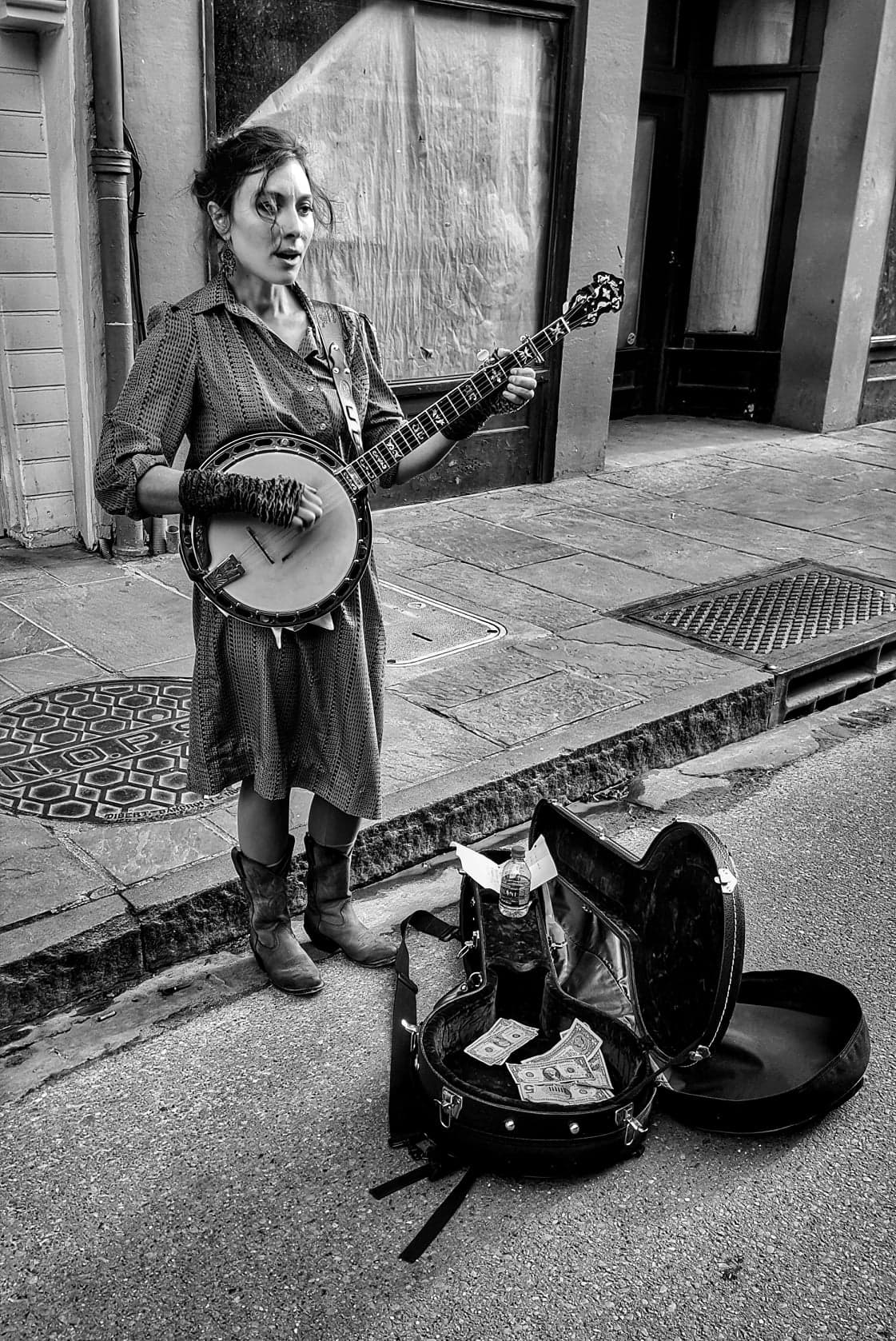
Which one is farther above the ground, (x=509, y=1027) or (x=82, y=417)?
(x=82, y=417)

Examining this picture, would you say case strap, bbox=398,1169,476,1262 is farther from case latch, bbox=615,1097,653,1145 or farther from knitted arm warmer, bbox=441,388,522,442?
knitted arm warmer, bbox=441,388,522,442

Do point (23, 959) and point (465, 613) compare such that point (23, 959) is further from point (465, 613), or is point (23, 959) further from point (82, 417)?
point (82, 417)

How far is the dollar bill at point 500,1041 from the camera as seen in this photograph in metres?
2.73

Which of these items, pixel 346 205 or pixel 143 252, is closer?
pixel 143 252

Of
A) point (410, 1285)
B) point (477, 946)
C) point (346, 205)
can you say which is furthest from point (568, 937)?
point (346, 205)

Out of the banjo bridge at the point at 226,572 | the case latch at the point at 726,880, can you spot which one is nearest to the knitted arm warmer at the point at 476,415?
the banjo bridge at the point at 226,572

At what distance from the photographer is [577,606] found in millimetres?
5871

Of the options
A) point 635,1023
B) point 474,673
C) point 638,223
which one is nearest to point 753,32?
point 638,223

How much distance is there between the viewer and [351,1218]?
8.05 feet

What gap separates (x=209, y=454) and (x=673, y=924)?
1.51 meters

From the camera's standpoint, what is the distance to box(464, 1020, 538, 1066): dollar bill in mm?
2730

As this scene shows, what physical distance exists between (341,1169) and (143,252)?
469 cm

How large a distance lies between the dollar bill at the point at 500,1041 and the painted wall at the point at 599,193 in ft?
18.7

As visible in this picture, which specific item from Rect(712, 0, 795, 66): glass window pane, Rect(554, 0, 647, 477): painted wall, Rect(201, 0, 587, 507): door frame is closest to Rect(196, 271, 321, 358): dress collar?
Rect(201, 0, 587, 507): door frame
